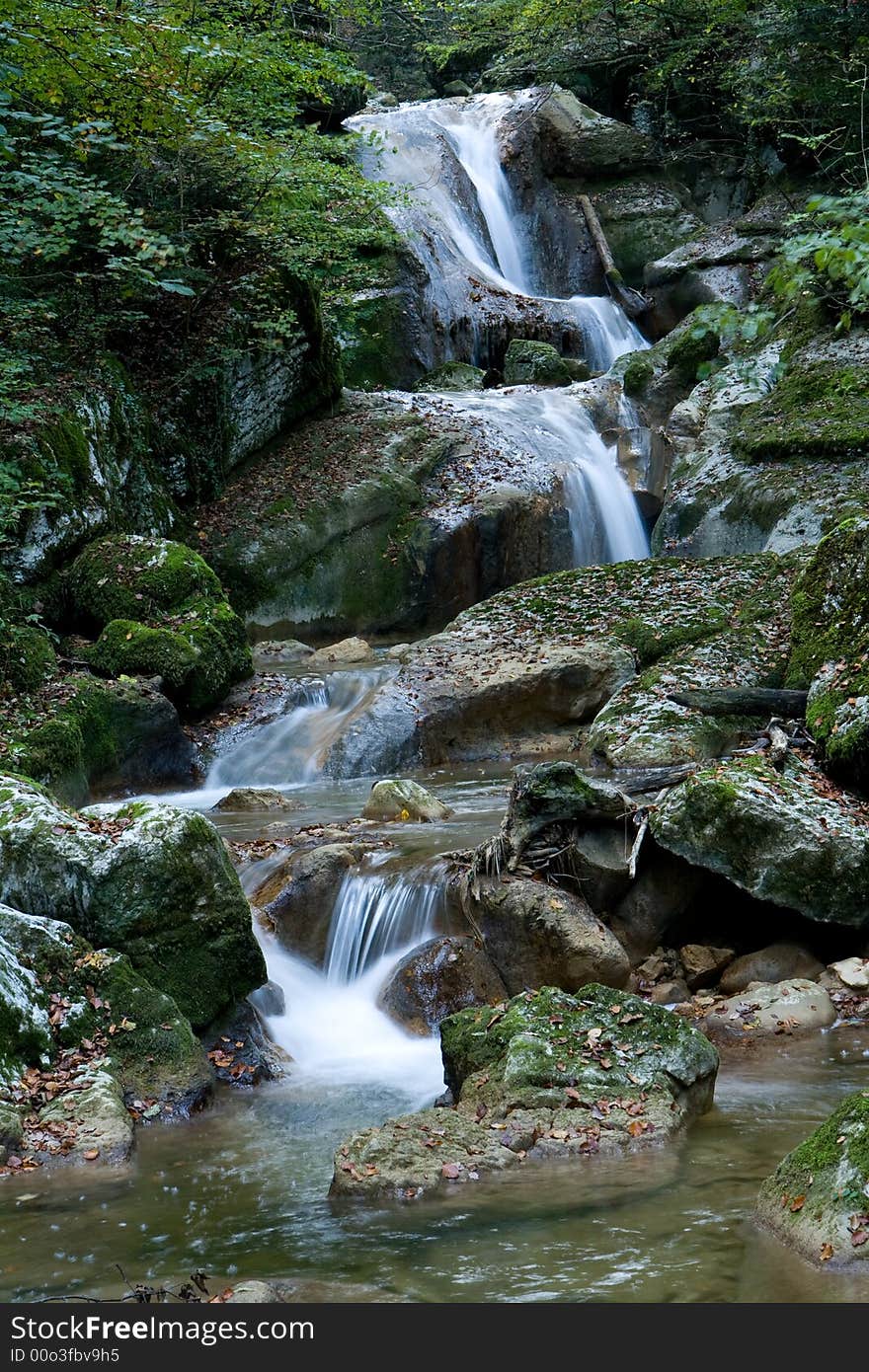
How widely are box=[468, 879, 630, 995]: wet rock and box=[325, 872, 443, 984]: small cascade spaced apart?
49 cm

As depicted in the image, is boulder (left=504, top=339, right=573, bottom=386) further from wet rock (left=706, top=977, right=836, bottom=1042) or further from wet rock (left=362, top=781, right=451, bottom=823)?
wet rock (left=706, top=977, right=836, bottom=1042)

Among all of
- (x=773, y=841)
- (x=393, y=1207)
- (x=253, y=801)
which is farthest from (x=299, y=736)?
(x=393, y=1207)

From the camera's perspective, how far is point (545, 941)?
6.75 metres

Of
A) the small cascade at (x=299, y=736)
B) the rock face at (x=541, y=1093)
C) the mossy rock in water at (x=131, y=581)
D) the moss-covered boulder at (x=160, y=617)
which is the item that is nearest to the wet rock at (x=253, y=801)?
the small cascade at (x=299, y=736)

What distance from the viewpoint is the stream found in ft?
12.6

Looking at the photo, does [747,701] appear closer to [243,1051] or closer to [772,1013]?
[772,1013]

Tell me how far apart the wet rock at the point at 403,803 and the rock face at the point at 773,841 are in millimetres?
2352

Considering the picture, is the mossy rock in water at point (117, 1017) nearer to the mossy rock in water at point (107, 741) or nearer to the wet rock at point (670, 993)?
the wet rock at point (670, 993)

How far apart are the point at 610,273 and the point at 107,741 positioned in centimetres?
1664

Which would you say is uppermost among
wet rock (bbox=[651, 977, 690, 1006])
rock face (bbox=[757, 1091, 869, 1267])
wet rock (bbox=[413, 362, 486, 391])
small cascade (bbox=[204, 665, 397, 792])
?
wet rock (bbox=[413, 362, 486, 391])

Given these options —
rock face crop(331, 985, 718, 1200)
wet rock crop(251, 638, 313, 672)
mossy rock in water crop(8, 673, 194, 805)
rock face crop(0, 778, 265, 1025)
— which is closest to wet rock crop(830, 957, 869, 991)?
rock face crop(331, 985, 718, 1200)

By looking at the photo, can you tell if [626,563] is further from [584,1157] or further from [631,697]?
[584,1157]
